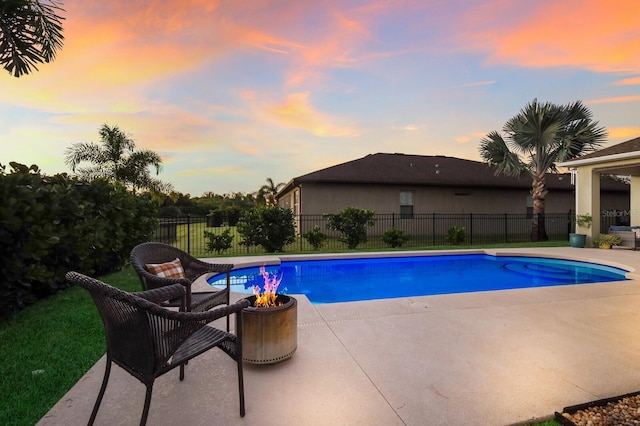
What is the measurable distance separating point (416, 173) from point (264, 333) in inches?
696

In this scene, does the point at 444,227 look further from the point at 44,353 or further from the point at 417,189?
the point at 44,353

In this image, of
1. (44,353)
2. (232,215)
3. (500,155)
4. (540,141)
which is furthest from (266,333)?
(232,215)

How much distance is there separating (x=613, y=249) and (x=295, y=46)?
1374cm

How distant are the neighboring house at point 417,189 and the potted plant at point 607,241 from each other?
7134 millimetres

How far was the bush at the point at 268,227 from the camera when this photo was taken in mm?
11773

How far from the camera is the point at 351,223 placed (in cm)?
1293

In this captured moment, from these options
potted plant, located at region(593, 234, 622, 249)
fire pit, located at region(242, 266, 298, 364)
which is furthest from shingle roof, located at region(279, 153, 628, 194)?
fire pit, located at region(242, 266, 298, 364)

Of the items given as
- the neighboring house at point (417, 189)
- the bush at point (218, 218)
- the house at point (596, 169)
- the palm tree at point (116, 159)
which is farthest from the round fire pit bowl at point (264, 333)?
the bush at point (218, 218)

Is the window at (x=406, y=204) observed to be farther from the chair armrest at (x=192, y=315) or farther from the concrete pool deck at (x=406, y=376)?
the chair armrest at (x=192, y=315)

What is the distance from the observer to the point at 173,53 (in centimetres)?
856

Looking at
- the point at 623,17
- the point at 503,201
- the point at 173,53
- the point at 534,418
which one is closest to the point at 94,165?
the point at 173,53

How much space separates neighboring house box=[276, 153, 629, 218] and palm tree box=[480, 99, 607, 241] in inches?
136

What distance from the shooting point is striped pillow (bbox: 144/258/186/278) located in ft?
12.3

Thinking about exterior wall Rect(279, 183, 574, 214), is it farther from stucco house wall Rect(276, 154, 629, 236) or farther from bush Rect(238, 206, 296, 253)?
bush Rect(238, 206, 296, 253)
